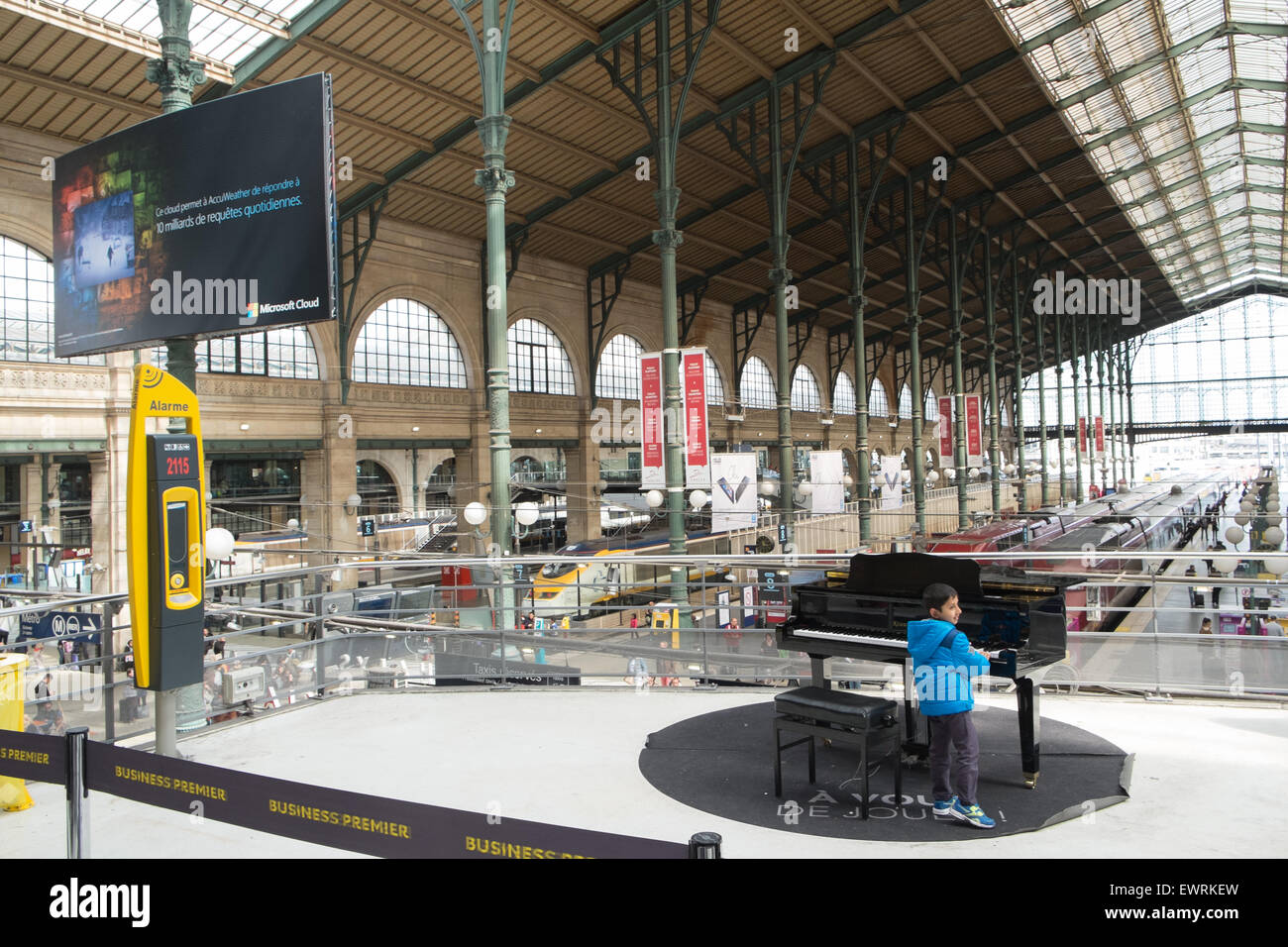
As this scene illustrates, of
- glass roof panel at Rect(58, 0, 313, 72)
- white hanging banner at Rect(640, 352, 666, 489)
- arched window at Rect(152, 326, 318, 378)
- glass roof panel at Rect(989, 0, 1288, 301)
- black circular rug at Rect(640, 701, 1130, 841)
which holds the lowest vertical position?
black circular rug at Rect(640, 701, 1130, 841)

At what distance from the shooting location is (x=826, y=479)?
86.0ft

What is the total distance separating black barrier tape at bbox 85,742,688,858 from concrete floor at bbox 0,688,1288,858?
1384mm

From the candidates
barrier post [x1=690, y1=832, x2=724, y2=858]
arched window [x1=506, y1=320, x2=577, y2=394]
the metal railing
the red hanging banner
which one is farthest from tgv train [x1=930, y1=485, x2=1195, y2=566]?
barrier post [x1=690, y1=832, x2=724, y2=858]

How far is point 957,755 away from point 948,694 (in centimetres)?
35

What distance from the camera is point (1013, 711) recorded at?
22.8 feet

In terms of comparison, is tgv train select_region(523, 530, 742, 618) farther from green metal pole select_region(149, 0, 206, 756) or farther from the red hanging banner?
green metal pole select_region(149, 0, 206, 756)

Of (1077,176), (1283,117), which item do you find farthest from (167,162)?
(1283,117)

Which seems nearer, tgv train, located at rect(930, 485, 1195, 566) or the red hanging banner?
tgv train, located at rect(930, 485, 1195, 566)

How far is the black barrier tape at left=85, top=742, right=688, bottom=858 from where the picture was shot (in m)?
2.50

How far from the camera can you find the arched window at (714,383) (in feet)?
138

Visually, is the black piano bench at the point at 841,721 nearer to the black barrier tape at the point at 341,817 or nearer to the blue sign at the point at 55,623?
the black barrier tape at the point at 341,817

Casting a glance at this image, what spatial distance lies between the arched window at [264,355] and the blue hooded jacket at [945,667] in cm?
2253

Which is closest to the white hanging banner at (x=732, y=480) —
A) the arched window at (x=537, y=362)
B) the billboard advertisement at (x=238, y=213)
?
the arched window at (x=537, y=362)
